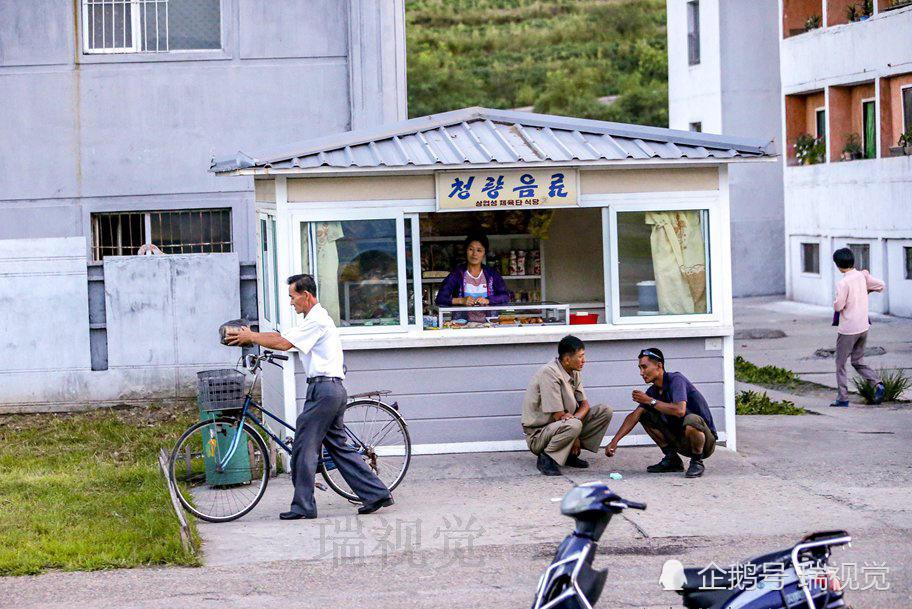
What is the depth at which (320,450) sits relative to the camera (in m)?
9.38

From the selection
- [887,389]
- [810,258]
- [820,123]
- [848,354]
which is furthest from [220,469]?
[820,123]

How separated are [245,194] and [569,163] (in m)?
6.30

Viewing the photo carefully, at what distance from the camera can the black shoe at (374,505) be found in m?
9.41

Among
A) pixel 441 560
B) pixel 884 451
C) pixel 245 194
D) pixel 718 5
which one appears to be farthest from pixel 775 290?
pixel 441 560

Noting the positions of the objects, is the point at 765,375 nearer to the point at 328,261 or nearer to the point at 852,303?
the point at 852,303

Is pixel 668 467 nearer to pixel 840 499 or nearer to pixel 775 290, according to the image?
pixel 840 499

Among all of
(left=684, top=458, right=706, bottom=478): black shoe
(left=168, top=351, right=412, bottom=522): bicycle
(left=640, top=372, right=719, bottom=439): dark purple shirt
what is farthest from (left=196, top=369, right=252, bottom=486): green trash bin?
(left=684, top=458, right=706, bottom=478): black shoe

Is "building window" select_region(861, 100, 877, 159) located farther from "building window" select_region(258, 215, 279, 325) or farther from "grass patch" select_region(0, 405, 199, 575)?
"building window" select_region(258, 215, 279, 325)

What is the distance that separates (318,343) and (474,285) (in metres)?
3.37

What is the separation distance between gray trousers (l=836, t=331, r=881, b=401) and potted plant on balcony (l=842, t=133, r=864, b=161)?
13109 millimetres

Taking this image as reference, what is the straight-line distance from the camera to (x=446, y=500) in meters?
9.86

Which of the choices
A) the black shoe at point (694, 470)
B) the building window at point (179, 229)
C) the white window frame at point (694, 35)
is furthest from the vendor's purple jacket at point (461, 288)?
the white window frame at point (694, 35)

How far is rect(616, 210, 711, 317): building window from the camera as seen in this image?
1170 cm

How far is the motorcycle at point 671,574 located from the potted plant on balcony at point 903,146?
801 inches
